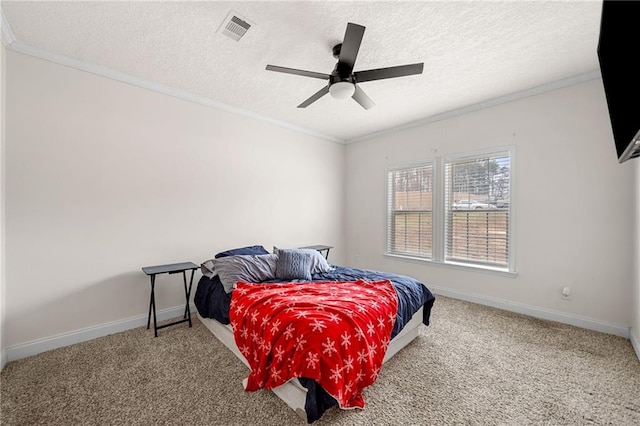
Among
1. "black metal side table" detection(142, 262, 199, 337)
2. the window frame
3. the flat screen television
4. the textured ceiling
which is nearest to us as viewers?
the flat screen television

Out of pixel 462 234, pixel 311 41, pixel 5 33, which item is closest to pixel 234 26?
pixel 311 41

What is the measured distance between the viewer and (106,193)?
8.93 feet

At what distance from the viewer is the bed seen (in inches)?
62.6

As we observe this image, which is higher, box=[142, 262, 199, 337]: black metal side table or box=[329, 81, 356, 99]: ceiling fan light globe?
box=[329, 81, 356, 99]: ceiling fan light globe

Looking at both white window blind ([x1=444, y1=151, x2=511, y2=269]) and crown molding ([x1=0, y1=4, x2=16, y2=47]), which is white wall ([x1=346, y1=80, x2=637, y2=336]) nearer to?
white window blind ([x1=444, y1=151, x2=511, y2=269])

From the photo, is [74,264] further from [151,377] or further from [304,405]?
[304,405]

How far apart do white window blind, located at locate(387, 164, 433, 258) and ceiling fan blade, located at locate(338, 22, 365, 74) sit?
2.53 m

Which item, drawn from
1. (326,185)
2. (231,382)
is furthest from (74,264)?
(326,185)

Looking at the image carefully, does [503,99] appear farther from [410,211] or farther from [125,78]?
[125,78]

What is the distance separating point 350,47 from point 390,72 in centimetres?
41

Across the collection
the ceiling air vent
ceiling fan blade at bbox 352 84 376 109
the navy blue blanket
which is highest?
the ceiling air vent

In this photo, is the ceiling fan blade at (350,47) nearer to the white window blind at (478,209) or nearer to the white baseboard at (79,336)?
the white window blind at (478,209)

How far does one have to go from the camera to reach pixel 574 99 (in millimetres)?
2898

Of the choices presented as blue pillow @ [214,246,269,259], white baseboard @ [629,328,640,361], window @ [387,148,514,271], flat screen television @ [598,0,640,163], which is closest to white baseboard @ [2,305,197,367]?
blue pillow @ [214,246,269,259]
